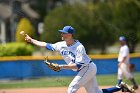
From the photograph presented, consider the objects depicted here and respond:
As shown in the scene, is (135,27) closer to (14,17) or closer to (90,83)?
(14,17)

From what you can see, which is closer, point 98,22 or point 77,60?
point 77,60

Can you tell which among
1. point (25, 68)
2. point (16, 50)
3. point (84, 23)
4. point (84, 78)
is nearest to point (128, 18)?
point (84, 23)

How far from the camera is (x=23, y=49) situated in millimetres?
26250

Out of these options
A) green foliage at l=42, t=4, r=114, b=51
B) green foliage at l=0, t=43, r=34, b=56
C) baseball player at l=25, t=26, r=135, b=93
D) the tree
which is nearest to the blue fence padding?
green foliage at l=0, t=43, r=34, b=56

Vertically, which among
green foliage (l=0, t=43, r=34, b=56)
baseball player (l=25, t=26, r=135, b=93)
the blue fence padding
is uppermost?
baseball player (l=25, t=26, r=135, b=93)

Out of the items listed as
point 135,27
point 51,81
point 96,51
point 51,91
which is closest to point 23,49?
point 51,81

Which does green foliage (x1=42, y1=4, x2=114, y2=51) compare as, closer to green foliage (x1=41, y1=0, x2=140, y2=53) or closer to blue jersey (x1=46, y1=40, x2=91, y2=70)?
green foliage (x1=41, y1=0, x2=140, y2=53)

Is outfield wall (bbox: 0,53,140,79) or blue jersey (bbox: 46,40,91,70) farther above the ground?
blue jersey (bbox: 46,40,91,70)

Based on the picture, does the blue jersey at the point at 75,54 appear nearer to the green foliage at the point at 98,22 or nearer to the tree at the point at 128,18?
the green foliage at the point at 98,22

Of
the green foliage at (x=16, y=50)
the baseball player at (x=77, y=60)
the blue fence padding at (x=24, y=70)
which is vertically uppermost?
the baseball player at (x=77, y=60)

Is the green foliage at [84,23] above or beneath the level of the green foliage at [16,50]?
above

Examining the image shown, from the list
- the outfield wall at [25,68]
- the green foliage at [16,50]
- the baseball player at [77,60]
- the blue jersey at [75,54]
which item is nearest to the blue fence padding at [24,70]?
the outfield wall at [25,68]

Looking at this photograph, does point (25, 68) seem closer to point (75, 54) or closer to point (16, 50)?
point (16, 50)

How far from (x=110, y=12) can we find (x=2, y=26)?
21.2m
